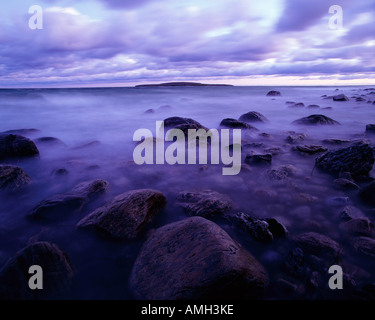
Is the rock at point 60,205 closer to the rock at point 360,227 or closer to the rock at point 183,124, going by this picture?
the rock at point 360,227

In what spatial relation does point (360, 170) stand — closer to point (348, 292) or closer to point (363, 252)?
point (363, 252)

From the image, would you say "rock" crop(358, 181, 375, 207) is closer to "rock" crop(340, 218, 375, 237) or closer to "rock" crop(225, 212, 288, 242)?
"rock" crop(340, 218, 375, 237)

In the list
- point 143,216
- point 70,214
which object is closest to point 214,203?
point 143,216

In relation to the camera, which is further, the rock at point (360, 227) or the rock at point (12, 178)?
the rock at point (12, 178)

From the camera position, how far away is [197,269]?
79.4 inches

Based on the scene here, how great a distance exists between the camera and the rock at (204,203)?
10.5 feet

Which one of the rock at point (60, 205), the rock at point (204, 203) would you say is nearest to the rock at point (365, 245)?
the rock at point (204, 203)

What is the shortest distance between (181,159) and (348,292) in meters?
3.99

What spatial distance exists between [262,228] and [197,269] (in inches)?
40.9

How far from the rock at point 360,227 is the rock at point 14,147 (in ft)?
21.4

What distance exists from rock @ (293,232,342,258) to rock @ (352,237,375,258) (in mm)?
204

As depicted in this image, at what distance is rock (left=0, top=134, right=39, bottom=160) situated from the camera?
5348 mm

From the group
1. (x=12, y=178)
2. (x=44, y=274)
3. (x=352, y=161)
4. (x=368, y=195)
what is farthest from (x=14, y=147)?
(x=352, y=161)
